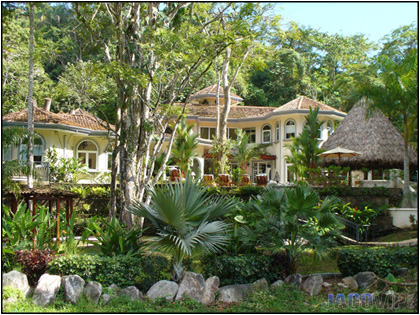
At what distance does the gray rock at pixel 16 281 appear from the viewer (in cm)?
798

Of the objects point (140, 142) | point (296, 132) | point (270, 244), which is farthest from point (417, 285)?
point (296, 132)

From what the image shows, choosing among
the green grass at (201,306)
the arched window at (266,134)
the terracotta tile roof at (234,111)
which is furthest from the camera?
the arched window at (266,134)

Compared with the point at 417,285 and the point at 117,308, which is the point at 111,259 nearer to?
the point at 117,308

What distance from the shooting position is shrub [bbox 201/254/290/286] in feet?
28.8

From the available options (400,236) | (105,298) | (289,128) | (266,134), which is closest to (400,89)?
(400,236)

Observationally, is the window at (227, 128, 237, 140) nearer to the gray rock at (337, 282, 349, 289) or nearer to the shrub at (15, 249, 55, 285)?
the gray rock at (337, 282, 349, 289)

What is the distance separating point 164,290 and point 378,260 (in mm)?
4745

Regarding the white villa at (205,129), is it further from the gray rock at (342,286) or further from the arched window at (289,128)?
the gray rock at (342,286)

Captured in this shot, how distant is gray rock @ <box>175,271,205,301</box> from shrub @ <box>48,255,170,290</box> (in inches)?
29.6

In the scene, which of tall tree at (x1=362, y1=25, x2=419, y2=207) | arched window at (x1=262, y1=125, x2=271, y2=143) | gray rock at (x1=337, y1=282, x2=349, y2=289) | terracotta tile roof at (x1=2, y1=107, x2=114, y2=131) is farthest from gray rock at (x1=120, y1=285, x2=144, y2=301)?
arched window at (x1=262, y1=125, x2=271, y2=143)

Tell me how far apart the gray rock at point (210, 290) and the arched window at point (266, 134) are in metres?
23.3

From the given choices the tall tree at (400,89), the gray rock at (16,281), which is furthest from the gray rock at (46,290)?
the tall tree at (400,89)

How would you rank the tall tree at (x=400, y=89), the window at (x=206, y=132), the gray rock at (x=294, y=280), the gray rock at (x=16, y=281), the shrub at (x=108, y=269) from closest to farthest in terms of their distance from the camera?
1. the gray rock at (x=16, y=281)
2. the shrub at (x=108, y=269)
3. the gray rock at (x=294, y=280)
4. the tall tree at (x=400, y=89)
5. the window at (x=206, y=132)

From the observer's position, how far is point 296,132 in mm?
28500
